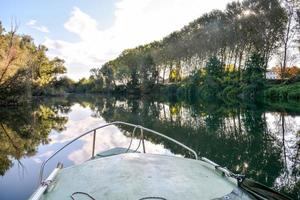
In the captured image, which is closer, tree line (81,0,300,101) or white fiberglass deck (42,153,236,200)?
white fiberglass deck (42,153,236,200)

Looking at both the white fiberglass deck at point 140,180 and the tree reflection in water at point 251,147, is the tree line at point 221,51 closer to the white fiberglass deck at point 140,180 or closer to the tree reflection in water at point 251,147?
the tree reflection in water at point 251,147

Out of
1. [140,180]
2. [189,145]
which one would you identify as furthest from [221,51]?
[140,180]

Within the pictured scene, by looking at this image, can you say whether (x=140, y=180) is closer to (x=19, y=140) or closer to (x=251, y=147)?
(x=251, y=147)

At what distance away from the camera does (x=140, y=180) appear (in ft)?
11.4

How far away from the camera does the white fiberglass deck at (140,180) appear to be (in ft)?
10.7

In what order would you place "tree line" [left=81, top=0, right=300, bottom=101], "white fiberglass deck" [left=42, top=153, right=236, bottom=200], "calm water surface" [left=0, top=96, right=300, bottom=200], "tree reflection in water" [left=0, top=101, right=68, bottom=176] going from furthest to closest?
"tree line" [left=81, top=0, right=300, bottom=101], "tree reflection in water" [left=0, top=101, right=68, bottom=176], "calm water surface" [left=0, top=96, right=300, bottom=200], "white fiberglass deck" [left=42, top=153, right=236, bottom=200]

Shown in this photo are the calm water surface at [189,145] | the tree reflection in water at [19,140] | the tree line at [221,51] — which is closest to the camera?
the calm water surface at [189,145]

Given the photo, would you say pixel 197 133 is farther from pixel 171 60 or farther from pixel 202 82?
pixel 171 60

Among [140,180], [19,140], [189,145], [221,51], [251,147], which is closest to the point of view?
[140,180]

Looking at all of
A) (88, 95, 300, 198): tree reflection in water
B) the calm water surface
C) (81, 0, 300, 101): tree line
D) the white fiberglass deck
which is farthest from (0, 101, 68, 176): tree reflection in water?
(81, 0, 300, 101): tree line

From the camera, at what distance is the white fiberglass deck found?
3262 mm

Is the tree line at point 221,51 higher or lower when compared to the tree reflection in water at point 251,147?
higher

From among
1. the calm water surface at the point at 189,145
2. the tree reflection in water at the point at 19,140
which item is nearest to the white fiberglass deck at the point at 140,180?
the calm water surface at the point at 189,145

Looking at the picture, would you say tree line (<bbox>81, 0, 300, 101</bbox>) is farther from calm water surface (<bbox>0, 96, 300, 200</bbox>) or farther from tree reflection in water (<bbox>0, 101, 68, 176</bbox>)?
tree reflection in water (<bbox>0, 101, 68, 176</bbox>)
